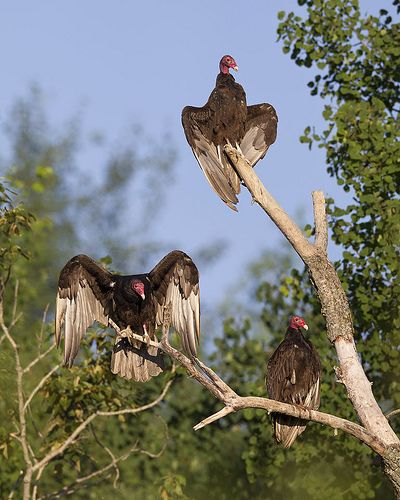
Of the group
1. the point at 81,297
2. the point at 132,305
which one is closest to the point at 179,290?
the point at 132,305

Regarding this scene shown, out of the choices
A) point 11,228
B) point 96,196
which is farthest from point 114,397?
point 96,196

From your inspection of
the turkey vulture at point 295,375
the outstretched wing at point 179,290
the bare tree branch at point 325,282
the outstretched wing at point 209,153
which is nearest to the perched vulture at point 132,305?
the outstretched wing at point 179,290

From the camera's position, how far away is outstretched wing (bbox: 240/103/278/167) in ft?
29.9

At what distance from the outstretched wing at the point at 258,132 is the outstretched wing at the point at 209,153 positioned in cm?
40

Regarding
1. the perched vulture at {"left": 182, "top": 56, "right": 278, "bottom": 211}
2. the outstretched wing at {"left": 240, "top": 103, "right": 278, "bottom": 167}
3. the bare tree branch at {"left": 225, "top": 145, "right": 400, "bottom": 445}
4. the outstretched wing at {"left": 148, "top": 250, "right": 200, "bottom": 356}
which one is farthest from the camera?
the outstretched wing at {"left": 240, "top": 103, "right": 278, "bottom": 167}

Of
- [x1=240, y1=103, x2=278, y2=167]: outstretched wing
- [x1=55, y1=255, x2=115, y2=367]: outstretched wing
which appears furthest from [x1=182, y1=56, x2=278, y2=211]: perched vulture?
[x1=55, y1=255, x2=115, y2=367]: outstretched wing

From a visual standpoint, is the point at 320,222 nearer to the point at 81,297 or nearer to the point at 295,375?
the point at 295,375

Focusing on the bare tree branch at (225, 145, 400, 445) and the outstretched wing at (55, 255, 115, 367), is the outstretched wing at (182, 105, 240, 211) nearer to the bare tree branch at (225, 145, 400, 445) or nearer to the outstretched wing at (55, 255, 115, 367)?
the bare tree branch at (225, 145, 400, 445)

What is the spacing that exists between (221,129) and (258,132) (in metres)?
0.56

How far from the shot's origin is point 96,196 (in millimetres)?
24375

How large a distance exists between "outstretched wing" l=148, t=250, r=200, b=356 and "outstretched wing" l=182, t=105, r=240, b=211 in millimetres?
747

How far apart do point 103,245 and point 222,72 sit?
13868 millimetres

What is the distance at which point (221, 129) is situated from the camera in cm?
871

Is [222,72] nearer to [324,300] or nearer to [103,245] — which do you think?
[324,300]
